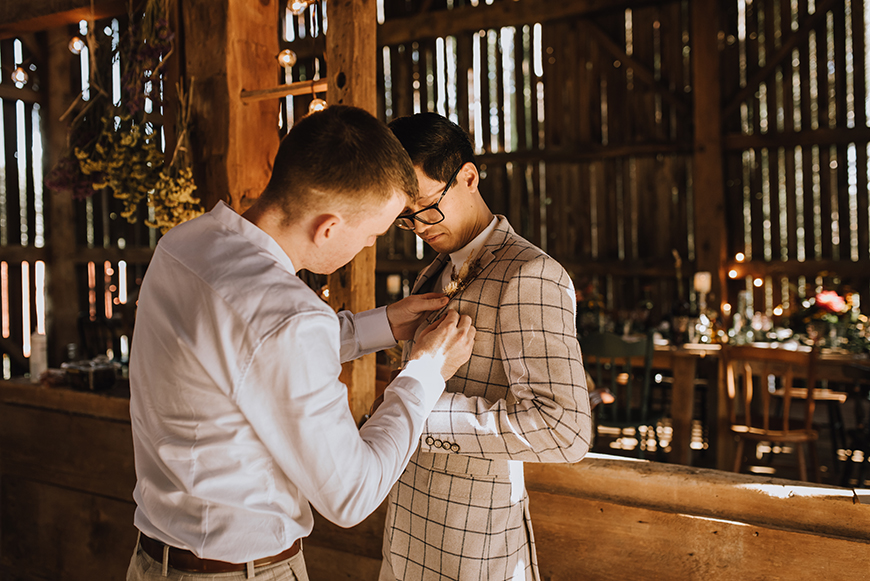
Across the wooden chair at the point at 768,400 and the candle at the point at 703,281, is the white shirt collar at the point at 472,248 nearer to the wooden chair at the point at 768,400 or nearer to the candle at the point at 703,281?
the wooden chair at the point at 768,400

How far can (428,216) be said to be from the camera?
138 centimetres

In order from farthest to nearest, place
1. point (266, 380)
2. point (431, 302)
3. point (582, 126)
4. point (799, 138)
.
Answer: point (582, 126)
point (799, 138)
point (431, 302)
point (266, 380)

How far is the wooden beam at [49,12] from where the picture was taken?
2938mm

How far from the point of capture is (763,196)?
21.0 ft

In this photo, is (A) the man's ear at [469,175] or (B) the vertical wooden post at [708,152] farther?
(B) the vertical wooden post at [708,152]

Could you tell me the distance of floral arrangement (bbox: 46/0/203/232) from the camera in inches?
97.0

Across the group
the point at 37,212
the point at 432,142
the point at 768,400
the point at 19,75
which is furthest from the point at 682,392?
the point at 37,212

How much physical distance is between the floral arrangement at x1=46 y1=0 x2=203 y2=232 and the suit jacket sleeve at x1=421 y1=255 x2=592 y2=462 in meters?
1.72

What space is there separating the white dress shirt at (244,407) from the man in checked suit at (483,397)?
195 millimetres

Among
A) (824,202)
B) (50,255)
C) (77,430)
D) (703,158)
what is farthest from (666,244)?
(50,255)

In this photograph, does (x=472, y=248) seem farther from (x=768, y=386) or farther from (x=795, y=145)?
(x=795, y=145)

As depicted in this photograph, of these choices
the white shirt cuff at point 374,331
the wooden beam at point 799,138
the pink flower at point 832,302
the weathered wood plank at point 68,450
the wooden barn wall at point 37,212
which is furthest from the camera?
the wooden barn wall at point 37,212

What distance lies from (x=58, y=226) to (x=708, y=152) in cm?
795

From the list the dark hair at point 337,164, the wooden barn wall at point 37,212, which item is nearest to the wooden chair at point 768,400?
the dark hair at point 337,164
